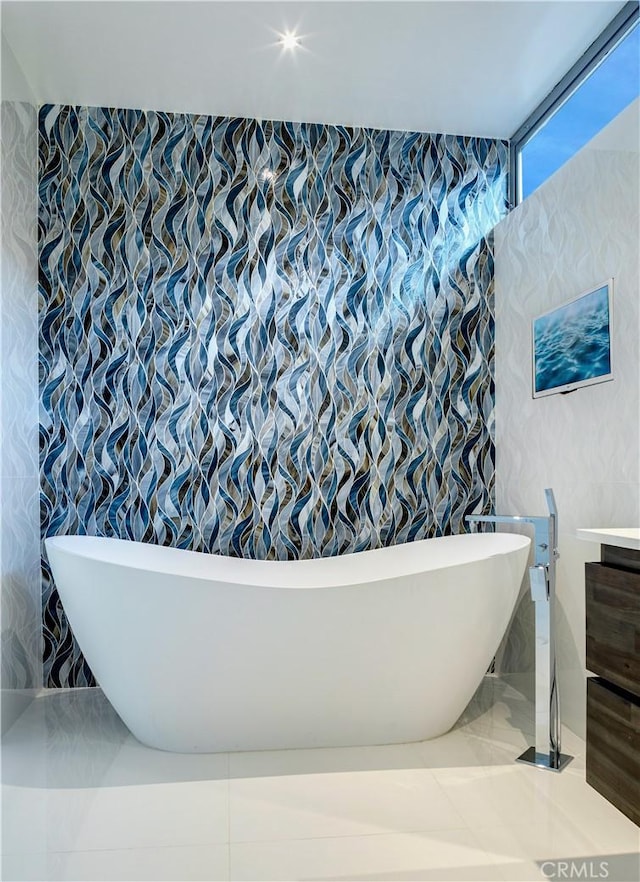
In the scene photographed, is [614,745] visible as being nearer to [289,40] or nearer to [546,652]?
[546,652]

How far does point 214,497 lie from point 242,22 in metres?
1.94

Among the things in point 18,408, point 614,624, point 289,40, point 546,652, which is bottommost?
point 546,652

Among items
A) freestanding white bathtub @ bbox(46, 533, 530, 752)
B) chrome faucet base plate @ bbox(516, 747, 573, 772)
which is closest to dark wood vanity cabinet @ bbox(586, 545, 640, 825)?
chrome faucet base plate @ bbox(516, 747, 573, 772)

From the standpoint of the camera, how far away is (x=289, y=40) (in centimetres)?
267

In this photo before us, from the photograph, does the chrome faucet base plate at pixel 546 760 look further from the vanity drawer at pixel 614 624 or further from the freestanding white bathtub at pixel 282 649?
the vanity drawer at pixel 614 624

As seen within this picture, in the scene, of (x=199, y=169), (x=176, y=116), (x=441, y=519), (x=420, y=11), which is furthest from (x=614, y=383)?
(x=176, y=116)

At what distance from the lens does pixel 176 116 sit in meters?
3.21

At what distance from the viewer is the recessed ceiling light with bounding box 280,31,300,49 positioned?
2631mm

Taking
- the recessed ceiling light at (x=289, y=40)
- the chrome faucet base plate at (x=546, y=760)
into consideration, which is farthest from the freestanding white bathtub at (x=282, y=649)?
the recessed ceiling light at (x=289, y=40)

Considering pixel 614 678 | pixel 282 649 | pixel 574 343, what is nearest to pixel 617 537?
pixel 614 678

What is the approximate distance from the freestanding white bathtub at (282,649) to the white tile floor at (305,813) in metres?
0.10

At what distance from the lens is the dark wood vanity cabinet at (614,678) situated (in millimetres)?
1840

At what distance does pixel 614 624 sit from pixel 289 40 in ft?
7.85

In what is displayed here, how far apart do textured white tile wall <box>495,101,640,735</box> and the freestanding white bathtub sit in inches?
14.2
